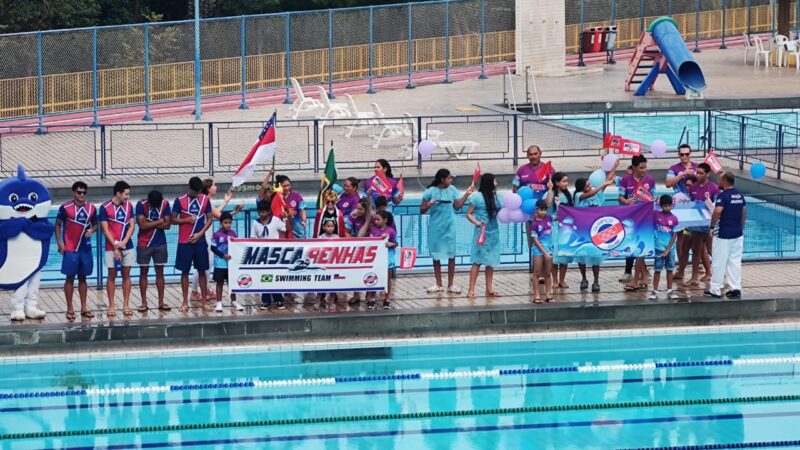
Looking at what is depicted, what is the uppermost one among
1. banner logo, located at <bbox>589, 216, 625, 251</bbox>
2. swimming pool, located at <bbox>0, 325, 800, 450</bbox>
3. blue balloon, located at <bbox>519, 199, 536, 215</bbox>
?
blue balloon, located at <bbox>519, 199, 536, 215</bbox>

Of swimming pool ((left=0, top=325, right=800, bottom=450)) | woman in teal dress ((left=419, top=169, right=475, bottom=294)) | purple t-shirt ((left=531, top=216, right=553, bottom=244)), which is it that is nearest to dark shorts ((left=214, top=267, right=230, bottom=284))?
swimming pool ((left=0, top=325, right=800, bottom=450))

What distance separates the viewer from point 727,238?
16.7 meters

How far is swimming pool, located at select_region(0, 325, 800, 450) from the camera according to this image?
45.0 ft

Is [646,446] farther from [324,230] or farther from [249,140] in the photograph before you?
[249,140]

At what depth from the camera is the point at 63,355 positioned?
51.2 ft

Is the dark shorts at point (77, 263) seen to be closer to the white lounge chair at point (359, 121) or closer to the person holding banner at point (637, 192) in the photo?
the person holding banner at point (637, 192)

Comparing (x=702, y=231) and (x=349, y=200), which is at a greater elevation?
(x=349, y=200)

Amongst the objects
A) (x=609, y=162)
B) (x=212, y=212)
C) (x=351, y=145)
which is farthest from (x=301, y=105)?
(x=212, y=212)

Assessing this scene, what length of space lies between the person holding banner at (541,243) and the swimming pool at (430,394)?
2.03 ft

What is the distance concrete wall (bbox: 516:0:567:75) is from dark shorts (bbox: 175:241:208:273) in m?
23.5

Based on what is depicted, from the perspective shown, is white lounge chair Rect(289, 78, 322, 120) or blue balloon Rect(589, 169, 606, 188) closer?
blue balloon Rect(589, 169, 606, 188)

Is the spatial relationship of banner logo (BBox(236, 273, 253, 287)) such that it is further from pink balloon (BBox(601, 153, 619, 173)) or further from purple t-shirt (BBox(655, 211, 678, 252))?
purple t-shirt (BBox(655, 211, 678, 252))

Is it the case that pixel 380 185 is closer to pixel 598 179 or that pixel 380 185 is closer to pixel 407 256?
pixel 407 256

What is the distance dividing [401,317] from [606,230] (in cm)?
251
